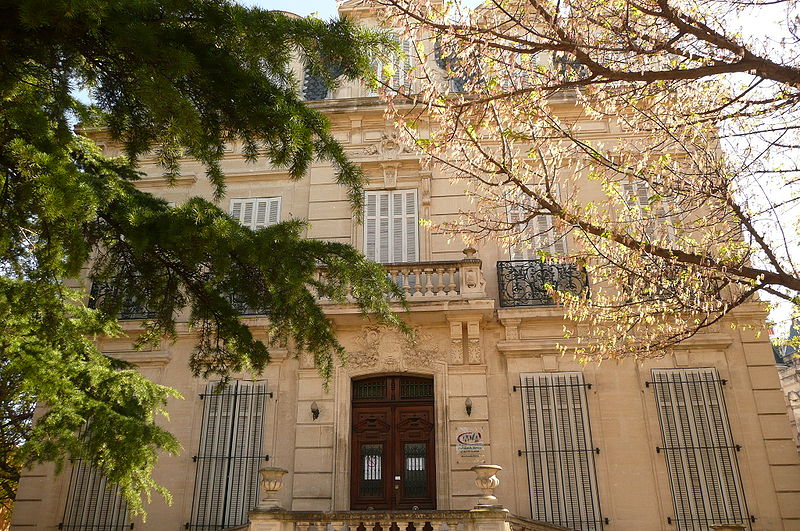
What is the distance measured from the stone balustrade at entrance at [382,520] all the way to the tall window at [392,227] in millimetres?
4953

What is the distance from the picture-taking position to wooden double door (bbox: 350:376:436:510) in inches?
399

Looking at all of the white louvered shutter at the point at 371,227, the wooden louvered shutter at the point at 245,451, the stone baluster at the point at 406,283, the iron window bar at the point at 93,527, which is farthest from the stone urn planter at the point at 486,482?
the iron window bar at the point at 93,527

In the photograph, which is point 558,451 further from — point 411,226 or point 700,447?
point 411,226

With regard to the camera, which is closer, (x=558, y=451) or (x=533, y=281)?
(x=558, y=451)

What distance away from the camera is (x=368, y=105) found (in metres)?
12.6

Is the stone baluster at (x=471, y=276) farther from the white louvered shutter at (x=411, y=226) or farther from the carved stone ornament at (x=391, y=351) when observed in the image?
the white louvered shutter at (x=411, y=226)

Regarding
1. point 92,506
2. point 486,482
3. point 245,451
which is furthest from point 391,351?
point 92,506

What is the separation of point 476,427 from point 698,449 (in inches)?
128

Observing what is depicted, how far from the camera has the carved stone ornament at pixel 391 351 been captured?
10703mm

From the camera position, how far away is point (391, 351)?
10.8 metres

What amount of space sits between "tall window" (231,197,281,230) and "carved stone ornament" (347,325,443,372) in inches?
121

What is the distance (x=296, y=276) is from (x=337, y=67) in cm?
143

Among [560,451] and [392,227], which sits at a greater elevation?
[392,227]

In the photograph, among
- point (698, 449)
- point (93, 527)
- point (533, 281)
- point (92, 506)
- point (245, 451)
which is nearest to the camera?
point (698, 449)
